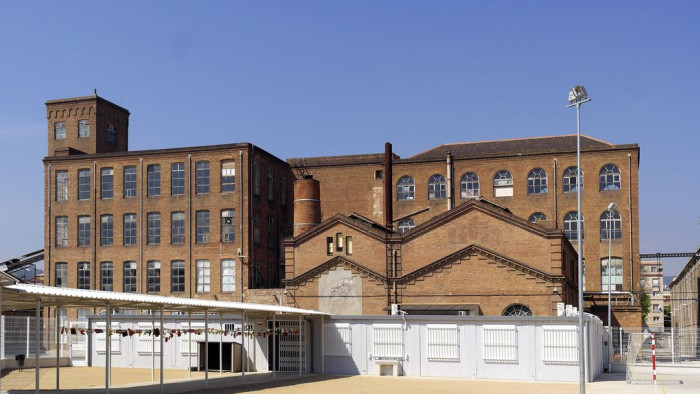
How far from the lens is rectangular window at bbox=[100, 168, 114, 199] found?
6400cm

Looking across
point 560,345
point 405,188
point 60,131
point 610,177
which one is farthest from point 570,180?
point 60,131

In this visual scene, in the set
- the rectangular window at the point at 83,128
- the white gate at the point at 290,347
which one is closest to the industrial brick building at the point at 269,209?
the rectangular window at the point at 83,128

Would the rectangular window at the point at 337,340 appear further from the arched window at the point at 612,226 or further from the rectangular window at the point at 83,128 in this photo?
the rectangular window at the point at 83,128

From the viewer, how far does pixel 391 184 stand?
208 ft

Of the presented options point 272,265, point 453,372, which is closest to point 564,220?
point 272,265

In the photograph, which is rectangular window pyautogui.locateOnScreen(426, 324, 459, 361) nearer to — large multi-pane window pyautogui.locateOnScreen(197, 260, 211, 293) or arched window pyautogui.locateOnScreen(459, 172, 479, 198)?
large multi-pane window pyautogui.locateOnScreen(197, 260, 211, 293)

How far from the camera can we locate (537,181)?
65.0 metres

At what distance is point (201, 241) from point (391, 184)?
14179mm

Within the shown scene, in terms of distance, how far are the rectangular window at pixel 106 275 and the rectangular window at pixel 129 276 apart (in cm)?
110

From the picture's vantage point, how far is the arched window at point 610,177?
63.2 meters

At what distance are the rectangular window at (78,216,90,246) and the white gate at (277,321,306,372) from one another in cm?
2873

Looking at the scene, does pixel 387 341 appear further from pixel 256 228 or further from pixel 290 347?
pixel 256 228

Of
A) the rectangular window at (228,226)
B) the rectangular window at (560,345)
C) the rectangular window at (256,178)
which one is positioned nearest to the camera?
the rectangular window at (560,345)

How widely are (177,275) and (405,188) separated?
1883 cm
